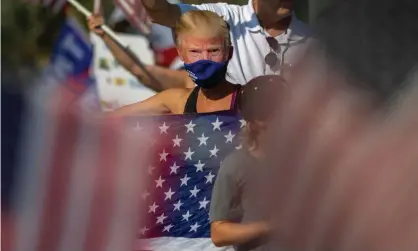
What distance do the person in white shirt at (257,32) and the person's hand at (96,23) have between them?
70 mm

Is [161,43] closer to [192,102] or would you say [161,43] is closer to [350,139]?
[192,102]

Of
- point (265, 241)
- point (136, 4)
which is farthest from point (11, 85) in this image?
point (265, 241)

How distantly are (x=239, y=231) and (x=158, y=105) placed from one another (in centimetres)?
22

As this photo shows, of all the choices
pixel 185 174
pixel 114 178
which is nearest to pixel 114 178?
Answer: pixel 114 178

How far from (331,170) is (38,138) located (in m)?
0.44

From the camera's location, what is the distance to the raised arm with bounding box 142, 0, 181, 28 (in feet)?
3.49

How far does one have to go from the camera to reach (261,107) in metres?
1.05

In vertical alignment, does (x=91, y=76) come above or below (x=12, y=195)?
above

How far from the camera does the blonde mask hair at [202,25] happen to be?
41.7 inches

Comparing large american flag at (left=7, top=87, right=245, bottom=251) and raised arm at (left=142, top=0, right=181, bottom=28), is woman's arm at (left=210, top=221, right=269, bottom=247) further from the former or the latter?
→ raised arm at (left=142, top=0, right=181, bottom=28)

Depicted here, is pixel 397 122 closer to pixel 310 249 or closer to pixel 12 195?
pixel 310 249

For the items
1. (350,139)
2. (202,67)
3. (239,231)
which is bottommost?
(239,231)

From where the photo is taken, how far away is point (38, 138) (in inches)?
43.7

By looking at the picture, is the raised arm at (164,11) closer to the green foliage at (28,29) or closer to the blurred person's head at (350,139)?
the green foliage at (28,29)
